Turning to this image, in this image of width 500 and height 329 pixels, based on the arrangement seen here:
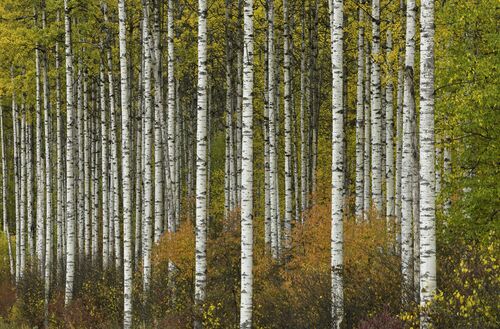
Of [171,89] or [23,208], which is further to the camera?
[23,208]

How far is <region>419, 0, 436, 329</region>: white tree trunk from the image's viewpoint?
9.12 metres

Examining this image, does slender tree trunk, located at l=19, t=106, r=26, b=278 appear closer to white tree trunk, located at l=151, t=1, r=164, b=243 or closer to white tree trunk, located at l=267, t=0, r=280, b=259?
white tree trunk, located at l=151, t=1, r=164, b=243

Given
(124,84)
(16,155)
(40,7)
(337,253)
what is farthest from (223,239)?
(16,155)

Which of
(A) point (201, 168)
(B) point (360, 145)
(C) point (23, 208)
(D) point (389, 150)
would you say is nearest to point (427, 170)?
(A) point (201, 168)

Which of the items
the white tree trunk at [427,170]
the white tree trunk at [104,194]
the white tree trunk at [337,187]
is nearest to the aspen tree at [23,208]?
the white tree trunk at [104,194]

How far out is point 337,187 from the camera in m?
11.6

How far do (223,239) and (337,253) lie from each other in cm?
548

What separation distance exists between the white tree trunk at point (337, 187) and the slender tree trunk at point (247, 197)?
1357 mm

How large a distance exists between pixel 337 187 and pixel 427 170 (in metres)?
2.45

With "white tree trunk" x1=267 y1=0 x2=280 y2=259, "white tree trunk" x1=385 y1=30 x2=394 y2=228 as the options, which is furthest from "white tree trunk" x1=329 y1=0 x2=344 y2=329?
"white tree trunk" x1=267 y1=0 x2=280 y2=259

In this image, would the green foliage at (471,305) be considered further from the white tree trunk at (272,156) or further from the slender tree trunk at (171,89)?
the white tree trunk at (272,156)

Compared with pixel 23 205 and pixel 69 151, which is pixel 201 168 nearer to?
pixel 69 151

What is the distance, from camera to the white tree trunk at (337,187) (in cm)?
1141

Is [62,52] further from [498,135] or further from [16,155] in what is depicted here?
[498,135]
